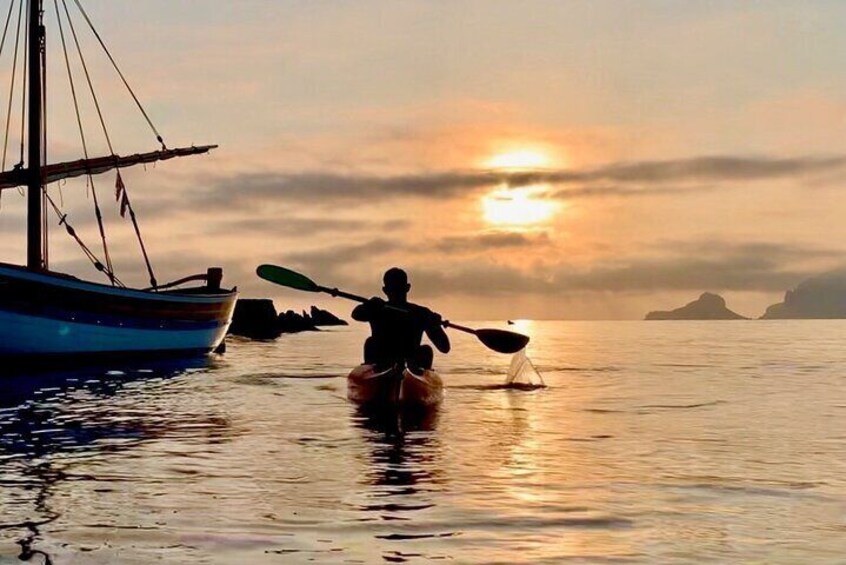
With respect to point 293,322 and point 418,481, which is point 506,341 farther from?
point 293,322

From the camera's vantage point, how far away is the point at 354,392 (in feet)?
73.7

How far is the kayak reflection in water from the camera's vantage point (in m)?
20.2

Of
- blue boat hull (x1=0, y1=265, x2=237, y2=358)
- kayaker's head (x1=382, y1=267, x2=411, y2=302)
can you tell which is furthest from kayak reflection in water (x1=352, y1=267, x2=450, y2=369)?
blue boat hull (x1=0, y1=265, x2=237, y2=358)

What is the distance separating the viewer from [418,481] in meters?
12.6

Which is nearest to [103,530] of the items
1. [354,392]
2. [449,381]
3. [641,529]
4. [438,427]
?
[641,529]

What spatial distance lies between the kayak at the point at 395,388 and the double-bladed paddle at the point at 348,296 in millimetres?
1918

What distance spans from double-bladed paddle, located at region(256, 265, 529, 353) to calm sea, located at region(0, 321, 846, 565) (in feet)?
4.63

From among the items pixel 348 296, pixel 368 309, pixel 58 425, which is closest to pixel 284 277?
pixel 348 296

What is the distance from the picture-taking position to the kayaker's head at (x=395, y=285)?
2062 centimetres

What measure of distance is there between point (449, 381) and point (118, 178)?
19.6 m

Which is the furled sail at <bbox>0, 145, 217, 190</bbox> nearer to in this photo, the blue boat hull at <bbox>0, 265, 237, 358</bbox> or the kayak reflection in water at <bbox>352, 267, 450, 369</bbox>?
the blue boat hull at <bbox>0, 265, 237, 358</bbox>

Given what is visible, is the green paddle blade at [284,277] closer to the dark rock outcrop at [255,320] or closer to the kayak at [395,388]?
the kayak at [395,388]

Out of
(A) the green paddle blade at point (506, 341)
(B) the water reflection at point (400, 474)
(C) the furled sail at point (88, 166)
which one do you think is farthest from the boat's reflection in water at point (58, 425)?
(C) the furled sail at point (88, 166)

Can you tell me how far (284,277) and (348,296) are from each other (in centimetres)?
297
